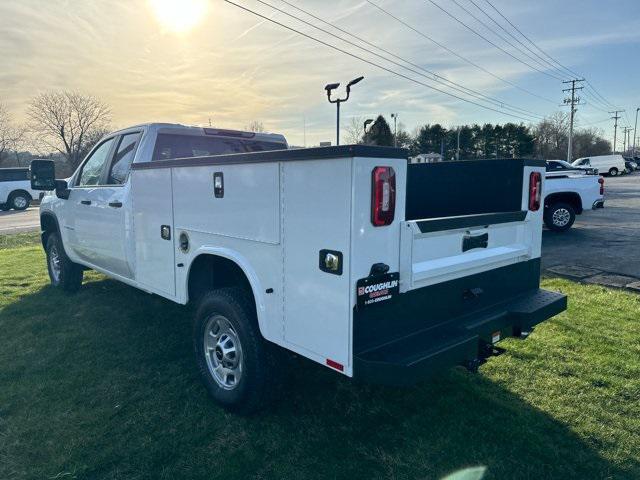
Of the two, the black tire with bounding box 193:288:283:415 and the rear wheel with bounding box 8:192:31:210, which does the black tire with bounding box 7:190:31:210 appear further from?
the black tire with bounding box 193:288:283:415

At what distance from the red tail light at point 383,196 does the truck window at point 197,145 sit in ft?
9.05

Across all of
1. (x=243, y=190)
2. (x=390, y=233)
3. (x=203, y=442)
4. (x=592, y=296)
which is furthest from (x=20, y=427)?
(x=592, y=296)

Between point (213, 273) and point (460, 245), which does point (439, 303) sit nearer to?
point (460, 245)

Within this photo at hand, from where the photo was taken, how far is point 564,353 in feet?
13.7

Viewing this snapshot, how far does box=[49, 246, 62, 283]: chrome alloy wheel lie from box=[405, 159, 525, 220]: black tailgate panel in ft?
16.7

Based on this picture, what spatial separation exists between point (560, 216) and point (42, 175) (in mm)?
11204

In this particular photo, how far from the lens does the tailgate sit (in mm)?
2561

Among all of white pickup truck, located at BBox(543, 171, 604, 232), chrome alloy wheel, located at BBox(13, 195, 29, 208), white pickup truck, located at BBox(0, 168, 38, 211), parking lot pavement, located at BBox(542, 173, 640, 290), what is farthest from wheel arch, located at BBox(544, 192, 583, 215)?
chrome alloy wheel, located at BBox(13, 195, 29, 208)

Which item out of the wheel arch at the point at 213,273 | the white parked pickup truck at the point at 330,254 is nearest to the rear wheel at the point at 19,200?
the white parked pickup truck at the point at 330,254

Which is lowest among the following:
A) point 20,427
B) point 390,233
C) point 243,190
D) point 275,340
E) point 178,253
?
point 20,427

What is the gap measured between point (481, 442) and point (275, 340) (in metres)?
1.45

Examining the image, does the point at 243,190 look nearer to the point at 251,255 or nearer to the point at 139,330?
the point at 251,255

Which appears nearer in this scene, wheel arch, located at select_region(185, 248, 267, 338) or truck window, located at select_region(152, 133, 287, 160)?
wheel arch, located at select_region(185, 248, 267, 338)

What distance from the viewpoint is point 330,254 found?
2.36 metres
